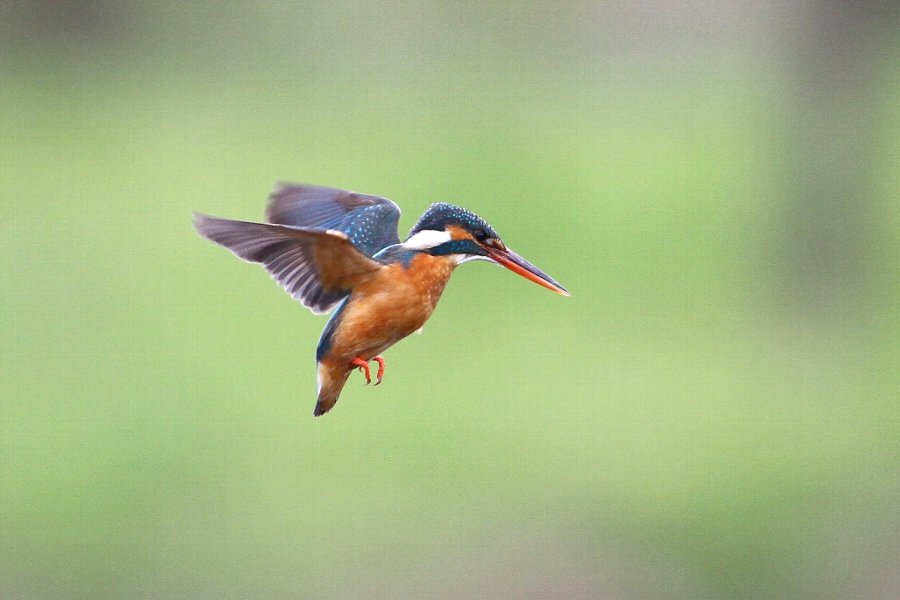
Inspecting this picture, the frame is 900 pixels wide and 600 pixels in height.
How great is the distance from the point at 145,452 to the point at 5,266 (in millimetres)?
2814

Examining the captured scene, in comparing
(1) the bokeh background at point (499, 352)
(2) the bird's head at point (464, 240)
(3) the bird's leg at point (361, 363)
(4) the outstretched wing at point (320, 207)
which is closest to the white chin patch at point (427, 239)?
(2) the bird's head at point (464, 240)

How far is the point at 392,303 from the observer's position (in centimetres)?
184

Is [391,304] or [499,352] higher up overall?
[391,304]

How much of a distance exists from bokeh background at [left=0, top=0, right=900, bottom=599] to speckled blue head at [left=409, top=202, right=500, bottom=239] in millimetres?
3515

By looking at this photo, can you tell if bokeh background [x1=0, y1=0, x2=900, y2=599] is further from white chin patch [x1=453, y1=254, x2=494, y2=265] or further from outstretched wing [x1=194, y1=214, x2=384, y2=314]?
white chin patch [x1=453, y1=254, x2=494, y2=265]

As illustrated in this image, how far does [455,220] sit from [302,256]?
23 cm

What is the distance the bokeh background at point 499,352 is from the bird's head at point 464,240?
11.5 feet

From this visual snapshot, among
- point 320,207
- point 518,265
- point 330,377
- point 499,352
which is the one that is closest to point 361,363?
point 330,377

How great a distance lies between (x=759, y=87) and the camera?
11133mm

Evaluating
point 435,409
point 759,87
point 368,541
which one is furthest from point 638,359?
point 759,87

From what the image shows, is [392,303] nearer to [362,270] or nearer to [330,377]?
[362,270]

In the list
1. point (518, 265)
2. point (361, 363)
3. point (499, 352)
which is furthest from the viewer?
point (499, 352)

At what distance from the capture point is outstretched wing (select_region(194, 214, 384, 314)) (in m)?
1.71

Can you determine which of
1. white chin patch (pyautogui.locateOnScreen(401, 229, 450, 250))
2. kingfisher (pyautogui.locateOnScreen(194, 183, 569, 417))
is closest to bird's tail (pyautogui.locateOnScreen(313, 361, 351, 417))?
kingfisher (pyautogui.locateOnScreen(194, 183, 569, 417))
